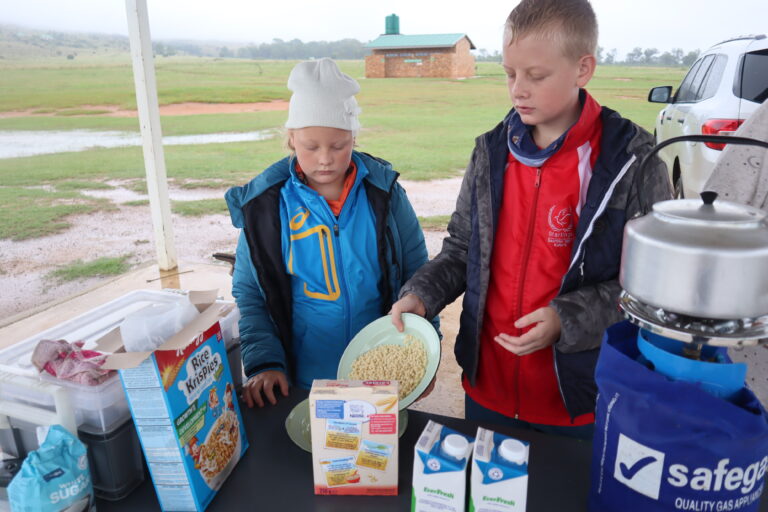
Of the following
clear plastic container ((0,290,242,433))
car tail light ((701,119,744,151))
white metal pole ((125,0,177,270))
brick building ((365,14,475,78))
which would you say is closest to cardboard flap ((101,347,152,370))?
clear plastic container ((0,290,242,433))

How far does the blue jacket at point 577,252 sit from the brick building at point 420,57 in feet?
26.1

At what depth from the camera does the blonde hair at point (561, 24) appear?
1075 mm

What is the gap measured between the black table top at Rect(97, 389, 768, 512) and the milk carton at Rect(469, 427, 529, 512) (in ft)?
0.68

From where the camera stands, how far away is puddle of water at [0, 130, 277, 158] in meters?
9.66

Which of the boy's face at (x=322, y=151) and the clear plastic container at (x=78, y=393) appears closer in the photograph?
the clear plastic container at (x=78, y=393)

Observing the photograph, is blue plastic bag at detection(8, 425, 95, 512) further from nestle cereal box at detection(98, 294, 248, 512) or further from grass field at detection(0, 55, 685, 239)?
grass field at detection(0, 55, 685, 239)

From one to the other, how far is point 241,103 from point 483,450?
14.5 m

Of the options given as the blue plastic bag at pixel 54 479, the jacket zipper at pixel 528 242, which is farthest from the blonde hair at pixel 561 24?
the blue plastic bag at pixel 54 479

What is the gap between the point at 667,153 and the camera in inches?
206

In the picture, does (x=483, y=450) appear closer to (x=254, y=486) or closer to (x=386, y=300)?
Answer: (x=254, y=486)

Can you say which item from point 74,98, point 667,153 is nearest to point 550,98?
point 667,153

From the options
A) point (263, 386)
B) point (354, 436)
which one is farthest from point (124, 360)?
point (263, 386)

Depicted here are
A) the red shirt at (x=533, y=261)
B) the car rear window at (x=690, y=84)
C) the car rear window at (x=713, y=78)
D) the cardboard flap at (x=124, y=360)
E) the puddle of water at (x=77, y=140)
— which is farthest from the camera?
the puddle of water at (x=77, y=140)

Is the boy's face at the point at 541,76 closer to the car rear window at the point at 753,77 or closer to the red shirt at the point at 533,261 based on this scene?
the red shirt at the point at 533,261
